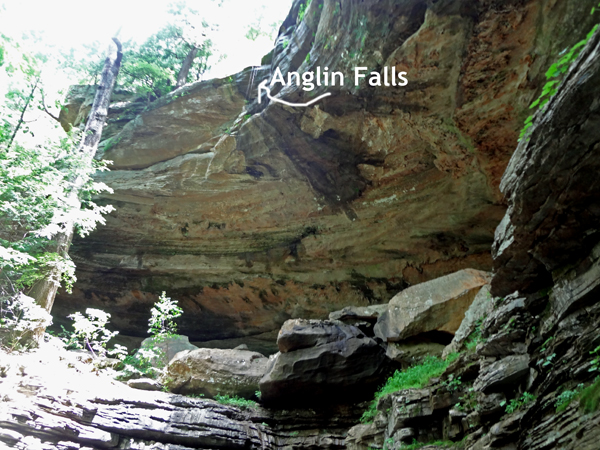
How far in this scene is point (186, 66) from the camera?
1666cm

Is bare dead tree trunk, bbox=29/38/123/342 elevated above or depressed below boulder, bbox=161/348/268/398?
above

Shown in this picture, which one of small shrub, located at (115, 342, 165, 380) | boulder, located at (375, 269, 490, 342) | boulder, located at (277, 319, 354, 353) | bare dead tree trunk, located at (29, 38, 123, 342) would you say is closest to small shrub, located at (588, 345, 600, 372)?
boulder, located at (375, 269, 490, 342)

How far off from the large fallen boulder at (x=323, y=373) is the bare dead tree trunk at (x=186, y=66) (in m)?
12.0

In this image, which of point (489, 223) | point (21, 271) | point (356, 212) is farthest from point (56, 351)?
point (489, 223)

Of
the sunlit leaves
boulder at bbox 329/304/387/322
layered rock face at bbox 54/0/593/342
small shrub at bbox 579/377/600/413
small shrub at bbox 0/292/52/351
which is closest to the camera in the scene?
small shrub at bbox 579/377/600/413

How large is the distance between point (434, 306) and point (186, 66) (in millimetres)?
13647

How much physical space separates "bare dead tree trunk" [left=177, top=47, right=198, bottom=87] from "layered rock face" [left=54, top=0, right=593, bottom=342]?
2.18m

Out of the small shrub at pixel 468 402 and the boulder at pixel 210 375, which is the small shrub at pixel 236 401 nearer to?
the boulder at pixel 210 375

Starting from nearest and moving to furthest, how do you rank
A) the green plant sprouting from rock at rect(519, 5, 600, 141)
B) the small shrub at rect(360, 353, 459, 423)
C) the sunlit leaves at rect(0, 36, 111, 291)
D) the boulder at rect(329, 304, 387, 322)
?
the green plant sprouting from rock at rect(519, 5, 600, 141) < the small shrub at rect(360, 353, 459, 423) < the sunlit leaves at rect(0, 36, 111, 291) < the boulder at rect(329, 304, 387, 322)

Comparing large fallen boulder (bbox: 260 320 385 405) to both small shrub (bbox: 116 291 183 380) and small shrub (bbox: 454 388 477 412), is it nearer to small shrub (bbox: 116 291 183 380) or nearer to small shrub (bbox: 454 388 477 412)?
small shrub (bbox: 116 291 183 380)

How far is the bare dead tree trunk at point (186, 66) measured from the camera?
16562 millimetres

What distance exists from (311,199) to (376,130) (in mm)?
3595

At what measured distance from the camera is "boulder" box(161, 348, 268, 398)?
10.1 metres

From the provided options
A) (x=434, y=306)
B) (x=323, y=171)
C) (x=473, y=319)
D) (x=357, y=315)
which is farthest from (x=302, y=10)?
(x=473, y=319)
